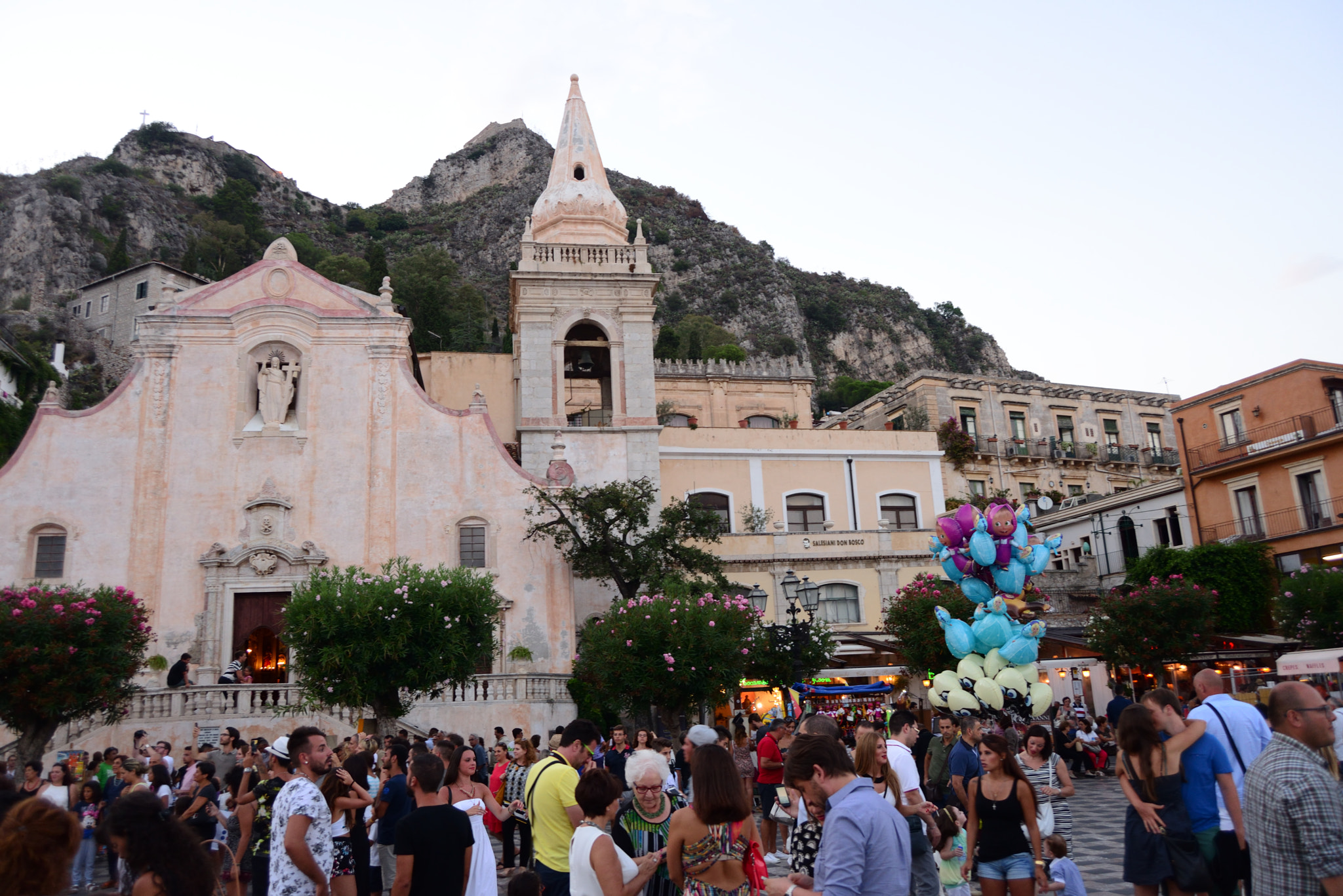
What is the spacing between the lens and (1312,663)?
→ 2022cm

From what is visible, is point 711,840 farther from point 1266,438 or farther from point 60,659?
point 1266,438

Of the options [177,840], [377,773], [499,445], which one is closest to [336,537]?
[499,445]

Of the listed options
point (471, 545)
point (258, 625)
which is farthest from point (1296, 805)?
point (258, 625)

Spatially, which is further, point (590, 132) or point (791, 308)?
point (791, 308)

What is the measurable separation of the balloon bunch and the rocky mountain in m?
67.1

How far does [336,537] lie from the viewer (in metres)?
28.2

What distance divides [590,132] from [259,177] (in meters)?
79.4

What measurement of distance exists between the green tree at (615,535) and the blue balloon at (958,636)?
12142mm

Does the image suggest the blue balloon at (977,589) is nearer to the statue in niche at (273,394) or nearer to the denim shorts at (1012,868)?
the denim shorts at (1012,868)

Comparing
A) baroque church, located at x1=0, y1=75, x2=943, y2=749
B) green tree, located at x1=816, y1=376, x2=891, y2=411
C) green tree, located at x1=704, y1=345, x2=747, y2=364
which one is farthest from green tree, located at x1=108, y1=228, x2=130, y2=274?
baroque church, located at x1=0, y1=75, x2=943, y2=749

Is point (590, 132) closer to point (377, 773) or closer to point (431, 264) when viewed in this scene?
point (377, 773)

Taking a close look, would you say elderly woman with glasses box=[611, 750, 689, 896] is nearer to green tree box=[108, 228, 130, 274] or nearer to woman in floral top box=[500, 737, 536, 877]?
woman in floral top box=[500, 737, 536, 877]

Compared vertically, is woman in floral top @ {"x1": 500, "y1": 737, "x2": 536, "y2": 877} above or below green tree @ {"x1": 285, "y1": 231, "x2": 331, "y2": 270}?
below

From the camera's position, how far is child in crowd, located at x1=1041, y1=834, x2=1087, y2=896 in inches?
318
